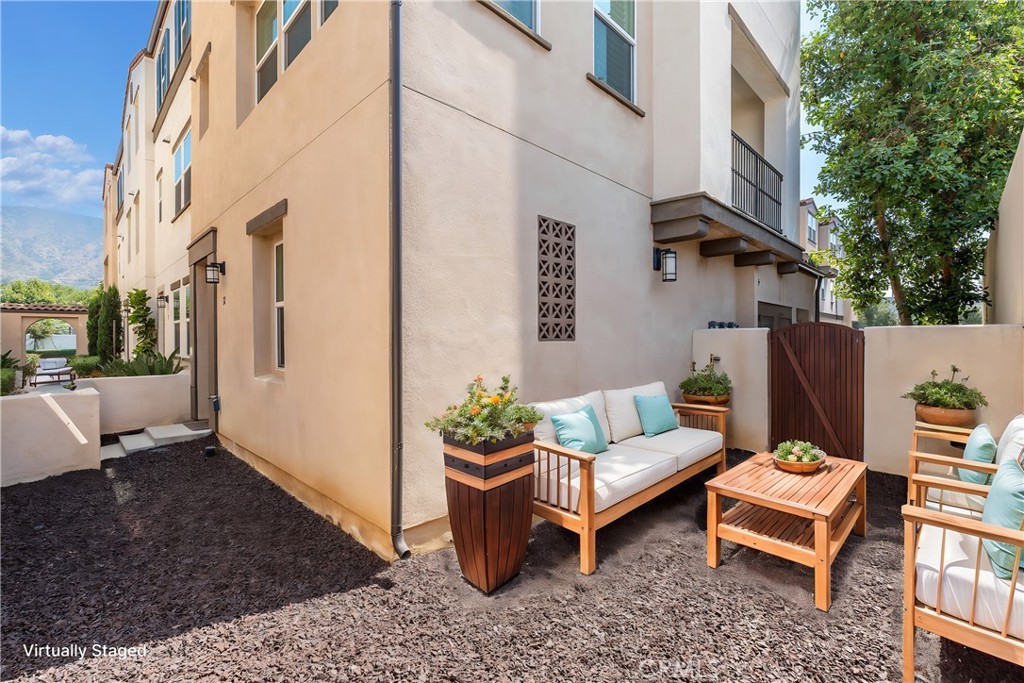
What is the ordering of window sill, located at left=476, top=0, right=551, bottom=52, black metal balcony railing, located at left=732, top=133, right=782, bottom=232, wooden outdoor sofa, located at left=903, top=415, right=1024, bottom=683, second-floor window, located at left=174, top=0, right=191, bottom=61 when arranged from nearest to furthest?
wooden outdoor sofa, located at left=903, top=415, right=1024, bottom=683 < window sill, located at left=476, top=0, right=551, bottom=52 < black metal balcony railing, located at left=732, top=133, right=782, bottom=232 < second-floor window, located at left=174, top=0, right=191, bottom=61

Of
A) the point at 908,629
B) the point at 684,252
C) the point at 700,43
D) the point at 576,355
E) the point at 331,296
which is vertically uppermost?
the point at 700,43

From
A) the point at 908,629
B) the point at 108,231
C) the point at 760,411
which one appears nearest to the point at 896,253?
the point at 760,411

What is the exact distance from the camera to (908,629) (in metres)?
2.16

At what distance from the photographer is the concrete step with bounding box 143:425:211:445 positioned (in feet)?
21.8

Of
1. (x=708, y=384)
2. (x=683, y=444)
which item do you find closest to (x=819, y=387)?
(x=708, y=384)

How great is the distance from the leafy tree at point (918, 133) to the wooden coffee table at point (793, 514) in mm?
6246

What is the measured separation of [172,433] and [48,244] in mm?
72520

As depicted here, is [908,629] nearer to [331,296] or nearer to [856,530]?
[856,530]

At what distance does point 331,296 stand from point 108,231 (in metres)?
22.5

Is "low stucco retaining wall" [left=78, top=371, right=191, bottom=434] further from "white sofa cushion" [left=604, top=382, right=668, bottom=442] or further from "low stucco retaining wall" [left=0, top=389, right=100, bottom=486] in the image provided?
"white sofa cushion" [left=604, top=382, right=668, bottom=442]

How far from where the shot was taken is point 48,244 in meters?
55.2

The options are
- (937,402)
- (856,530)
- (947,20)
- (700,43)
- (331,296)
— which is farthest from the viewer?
(947,20)

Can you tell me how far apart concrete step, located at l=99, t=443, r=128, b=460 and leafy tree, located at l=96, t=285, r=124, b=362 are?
932cm

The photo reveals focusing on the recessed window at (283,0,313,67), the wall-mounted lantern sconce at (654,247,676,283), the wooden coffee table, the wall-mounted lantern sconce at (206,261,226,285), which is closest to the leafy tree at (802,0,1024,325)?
the wall-mounted lantern sconce at (654,247,676,283)
